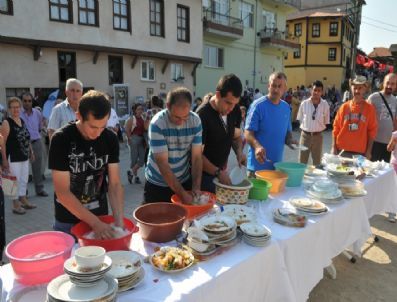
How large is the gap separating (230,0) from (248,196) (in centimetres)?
1898

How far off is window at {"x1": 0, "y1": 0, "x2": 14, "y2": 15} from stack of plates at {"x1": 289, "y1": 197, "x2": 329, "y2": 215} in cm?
1068

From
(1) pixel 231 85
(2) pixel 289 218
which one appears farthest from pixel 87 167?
(2) pixel 289 218

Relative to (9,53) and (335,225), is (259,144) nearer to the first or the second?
(335,225)

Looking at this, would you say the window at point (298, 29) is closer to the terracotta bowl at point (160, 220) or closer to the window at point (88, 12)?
the window at point (88, 12)

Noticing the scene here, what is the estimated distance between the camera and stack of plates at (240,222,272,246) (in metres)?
2.08

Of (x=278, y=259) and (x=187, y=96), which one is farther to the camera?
(x=187, y=96)

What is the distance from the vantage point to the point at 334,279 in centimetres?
346

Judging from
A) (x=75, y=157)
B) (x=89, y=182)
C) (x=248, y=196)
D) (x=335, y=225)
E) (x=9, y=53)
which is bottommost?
(x=335, y=225)

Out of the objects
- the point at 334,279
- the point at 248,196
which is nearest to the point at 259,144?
the point at 248,196

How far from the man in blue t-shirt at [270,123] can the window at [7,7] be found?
960 cm

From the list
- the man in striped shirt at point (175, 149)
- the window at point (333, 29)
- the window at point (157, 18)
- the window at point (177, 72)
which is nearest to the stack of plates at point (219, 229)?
the man in striped shirt at point (175, 149)

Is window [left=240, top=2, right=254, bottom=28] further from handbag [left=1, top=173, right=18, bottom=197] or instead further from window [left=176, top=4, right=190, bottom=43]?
handbag [left=1, top=173, right=18, bottom=197]

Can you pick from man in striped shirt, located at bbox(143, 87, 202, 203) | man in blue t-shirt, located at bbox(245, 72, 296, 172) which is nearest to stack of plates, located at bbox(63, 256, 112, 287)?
man in striped shirt, located at bbox(143, 87, 202, 203)

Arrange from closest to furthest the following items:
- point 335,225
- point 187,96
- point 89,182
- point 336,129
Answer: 1. point 89,182
2. point 187,96
3. point 335,225
4. point 336,129
